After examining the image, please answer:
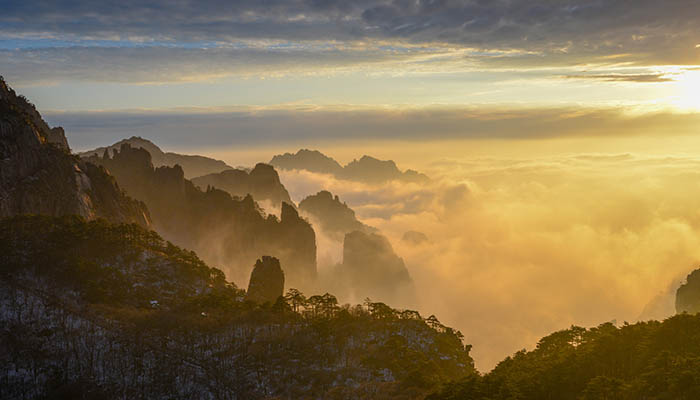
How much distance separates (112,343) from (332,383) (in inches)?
1764

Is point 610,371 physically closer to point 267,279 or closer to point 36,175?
point 267,279

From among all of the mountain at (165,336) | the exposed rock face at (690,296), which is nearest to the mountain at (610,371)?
the mountain at (165,336)

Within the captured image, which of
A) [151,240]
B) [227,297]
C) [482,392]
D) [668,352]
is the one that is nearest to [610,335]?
[668,352]

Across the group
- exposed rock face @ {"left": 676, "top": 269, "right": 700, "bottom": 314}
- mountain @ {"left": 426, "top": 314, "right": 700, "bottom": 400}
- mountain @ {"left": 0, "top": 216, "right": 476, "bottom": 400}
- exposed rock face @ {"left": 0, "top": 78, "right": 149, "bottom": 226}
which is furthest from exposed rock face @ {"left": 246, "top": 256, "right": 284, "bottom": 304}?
exposed rock face @ {"left": 676, "top": 269, "right": 700, "bottom": 314}

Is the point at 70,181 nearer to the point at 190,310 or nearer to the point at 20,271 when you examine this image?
the point at 20,271

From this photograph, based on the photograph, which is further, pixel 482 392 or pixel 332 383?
pixel 332 383

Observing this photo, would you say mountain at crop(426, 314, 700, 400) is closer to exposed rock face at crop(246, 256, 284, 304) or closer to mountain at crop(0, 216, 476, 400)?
mountain at crop(0, 216, 476, 400)

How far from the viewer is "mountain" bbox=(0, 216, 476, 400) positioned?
9619 centimetres

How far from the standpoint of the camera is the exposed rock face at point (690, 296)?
182 metres

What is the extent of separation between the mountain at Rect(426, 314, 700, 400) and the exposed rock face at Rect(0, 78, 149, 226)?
427ft

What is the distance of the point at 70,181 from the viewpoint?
546 ft

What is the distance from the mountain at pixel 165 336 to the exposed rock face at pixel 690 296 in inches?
4276

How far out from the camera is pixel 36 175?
15875cm

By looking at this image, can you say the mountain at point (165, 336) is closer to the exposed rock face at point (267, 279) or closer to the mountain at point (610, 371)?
the mountain at point (610, 371)
